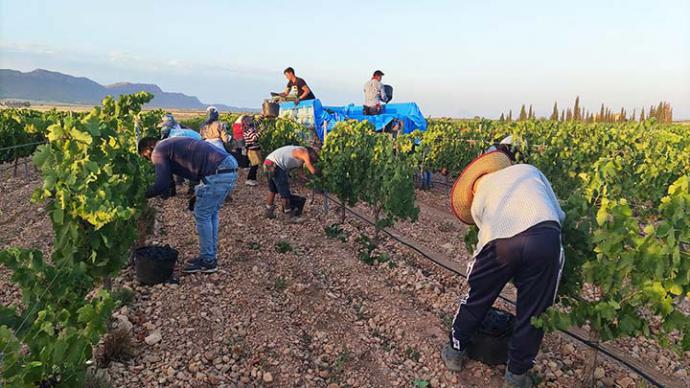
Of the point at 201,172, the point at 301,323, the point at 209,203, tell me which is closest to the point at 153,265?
the point at 209,203

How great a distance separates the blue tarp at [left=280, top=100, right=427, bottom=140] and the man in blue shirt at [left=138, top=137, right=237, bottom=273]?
19.5ft

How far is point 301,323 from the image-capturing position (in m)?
4.60

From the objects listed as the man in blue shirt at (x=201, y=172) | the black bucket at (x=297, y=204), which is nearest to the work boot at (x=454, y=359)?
the man in blue shirt at (x=201, y=172)

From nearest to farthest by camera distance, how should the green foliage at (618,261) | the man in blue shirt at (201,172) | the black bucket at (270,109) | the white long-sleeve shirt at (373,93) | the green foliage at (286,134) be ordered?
the green foliage at (618,261) → the man in blue shirt at (201,172) → the green foliage at (286,134) → the white long-sleeve shirt at (373,93) → the black bucket at (270,109)

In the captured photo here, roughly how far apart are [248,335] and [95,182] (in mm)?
1904

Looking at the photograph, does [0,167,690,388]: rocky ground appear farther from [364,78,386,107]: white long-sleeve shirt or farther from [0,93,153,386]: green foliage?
[364,78,386,107]: white long-sleeve shirt

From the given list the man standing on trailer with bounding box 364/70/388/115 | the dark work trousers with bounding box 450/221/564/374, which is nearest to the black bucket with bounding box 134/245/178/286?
the dark work trousers with bounding box 450/221/564/374

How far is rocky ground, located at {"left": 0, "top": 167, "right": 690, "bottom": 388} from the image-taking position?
378 cm

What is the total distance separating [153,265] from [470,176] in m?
3.44

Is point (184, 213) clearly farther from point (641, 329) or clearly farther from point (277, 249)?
point (641, 329)

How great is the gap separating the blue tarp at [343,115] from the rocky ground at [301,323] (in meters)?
5.15

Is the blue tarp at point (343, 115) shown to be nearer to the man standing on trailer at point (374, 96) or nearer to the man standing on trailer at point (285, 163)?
the man standing on trailer at point (374, 96)

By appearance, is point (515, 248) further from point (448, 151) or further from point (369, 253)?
point (448, 151)

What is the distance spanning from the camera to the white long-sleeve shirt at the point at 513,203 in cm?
312
